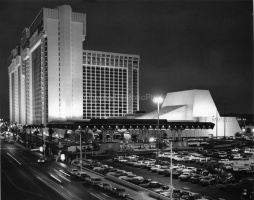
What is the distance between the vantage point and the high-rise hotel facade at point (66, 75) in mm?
111375

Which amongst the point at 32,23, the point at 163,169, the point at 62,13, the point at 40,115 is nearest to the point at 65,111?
the point at 40,115

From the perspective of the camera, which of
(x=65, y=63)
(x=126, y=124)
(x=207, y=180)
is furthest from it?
(x=65, y=63)

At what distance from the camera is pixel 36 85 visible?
127312 mm

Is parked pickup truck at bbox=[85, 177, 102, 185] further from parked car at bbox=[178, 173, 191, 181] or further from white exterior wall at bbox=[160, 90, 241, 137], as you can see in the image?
white exterior wall at bbox=[160, 90, 241, 137]

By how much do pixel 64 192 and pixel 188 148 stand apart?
4269cm

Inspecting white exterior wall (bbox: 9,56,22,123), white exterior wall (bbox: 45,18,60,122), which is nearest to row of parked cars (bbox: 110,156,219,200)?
white exterior wall (bbox: 45,18,60,122)

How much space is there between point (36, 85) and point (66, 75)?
21636 mm

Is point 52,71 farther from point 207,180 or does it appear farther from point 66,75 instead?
point 207,180

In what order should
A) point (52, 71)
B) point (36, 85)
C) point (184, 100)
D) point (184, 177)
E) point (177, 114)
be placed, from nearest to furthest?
point (184, 177) → point (177, 114) → point (184, 100) → point (52, 71) → point (36, 85)

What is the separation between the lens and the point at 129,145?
6259 centimetres

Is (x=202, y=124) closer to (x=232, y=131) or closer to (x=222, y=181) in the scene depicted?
(x=232, y=131)

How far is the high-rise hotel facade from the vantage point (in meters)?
111

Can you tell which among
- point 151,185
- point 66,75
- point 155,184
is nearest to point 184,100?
point 66,75

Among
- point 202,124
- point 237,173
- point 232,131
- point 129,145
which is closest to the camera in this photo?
point 237,173
